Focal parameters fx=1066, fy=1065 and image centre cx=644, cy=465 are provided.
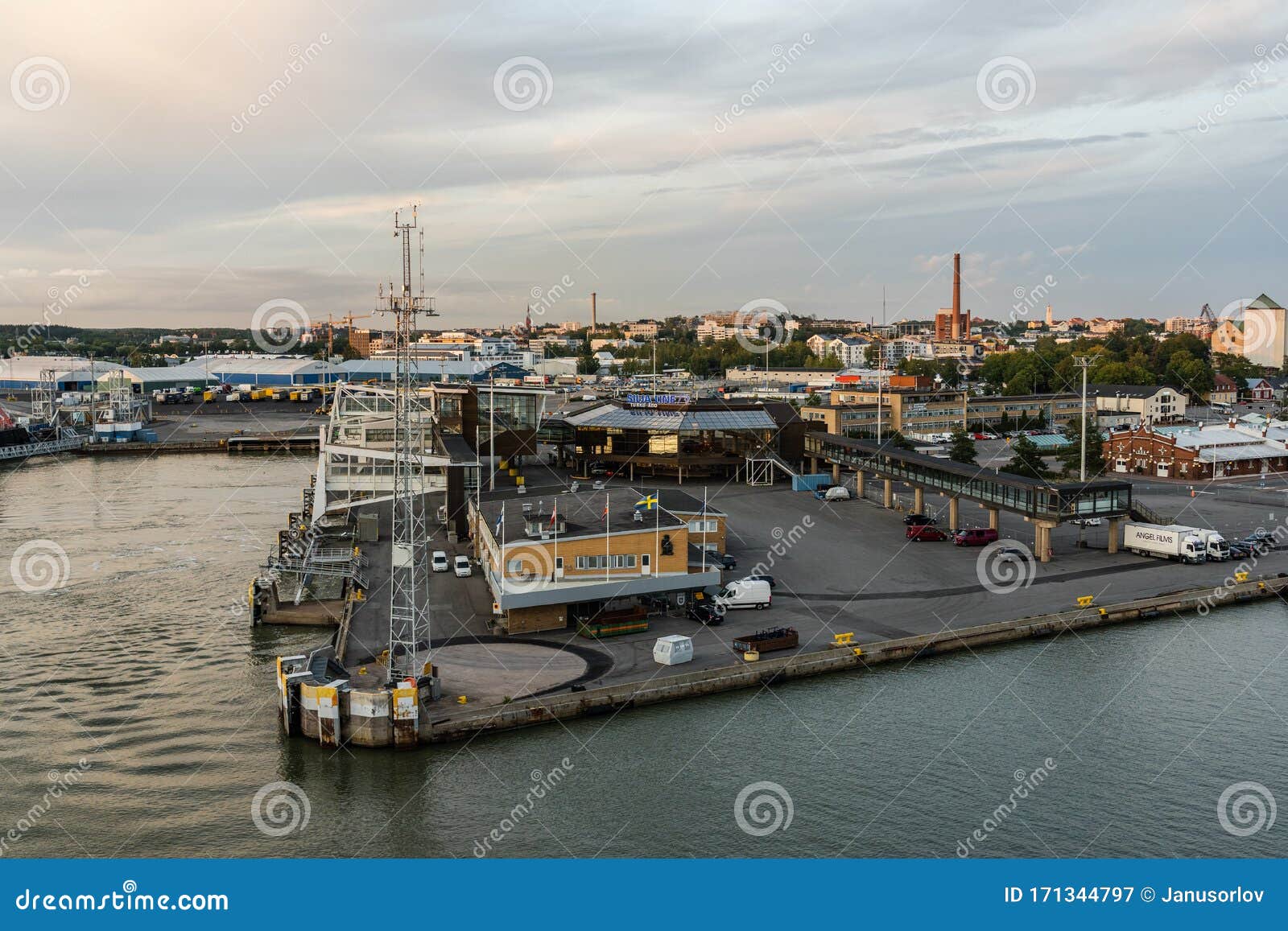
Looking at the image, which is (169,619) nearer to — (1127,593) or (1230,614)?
(1127,593)

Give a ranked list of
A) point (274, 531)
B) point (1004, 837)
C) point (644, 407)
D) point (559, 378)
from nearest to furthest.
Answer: point (1004, 837) → point (274, 531) → point (644, 407) → point (559, 378)

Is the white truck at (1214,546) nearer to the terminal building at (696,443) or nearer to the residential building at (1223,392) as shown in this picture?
the terminal building at (696,443)

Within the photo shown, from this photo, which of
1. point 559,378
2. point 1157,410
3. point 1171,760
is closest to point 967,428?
point 1157,410

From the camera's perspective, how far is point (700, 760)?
1236 centimetres

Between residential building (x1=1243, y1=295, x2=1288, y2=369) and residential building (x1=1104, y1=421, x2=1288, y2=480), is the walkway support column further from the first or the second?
residential building (x1=1243, y1=295, x2=1288, y2=369)

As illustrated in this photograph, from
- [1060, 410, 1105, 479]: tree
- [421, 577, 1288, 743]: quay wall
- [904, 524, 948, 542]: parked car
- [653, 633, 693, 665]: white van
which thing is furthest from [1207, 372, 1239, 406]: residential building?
[653, 633, 693, 665]: white van

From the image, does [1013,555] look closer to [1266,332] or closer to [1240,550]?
[1240,550]

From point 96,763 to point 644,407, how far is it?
25.2 m

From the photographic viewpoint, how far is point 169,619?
1805cm

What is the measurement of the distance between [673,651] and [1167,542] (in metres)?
12.2

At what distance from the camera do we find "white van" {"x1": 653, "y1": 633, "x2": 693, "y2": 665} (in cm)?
1475

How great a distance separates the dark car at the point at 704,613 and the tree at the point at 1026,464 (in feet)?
59.7

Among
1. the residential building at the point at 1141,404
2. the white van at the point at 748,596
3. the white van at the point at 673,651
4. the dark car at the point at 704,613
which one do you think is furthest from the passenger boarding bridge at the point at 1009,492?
the residential building at the point at 1141,404

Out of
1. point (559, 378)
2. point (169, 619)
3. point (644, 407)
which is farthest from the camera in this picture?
point (559, 378)
